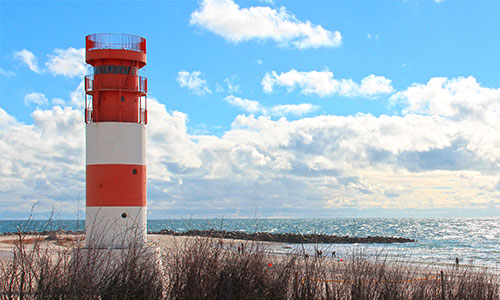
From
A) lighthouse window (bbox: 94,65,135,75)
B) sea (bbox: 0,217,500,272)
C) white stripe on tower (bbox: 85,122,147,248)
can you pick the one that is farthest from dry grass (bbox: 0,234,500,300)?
lighthouse window (bbox: 94,65,135,75)

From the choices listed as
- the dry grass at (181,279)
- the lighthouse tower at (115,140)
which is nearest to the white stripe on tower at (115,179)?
the lighthouse tower at (115,140)

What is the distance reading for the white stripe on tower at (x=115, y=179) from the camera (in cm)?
1412

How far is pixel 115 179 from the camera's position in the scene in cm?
1420

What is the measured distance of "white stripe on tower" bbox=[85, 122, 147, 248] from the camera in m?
14.1

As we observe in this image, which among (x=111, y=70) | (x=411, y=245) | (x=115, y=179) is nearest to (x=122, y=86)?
(x=111, y=70)

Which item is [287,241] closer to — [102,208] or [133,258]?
[102,208]

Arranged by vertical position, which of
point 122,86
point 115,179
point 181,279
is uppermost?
point 122,86

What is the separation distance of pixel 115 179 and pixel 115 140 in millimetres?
1062

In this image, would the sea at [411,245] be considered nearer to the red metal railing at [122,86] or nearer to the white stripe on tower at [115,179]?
the white stripe on tower at [115,179]

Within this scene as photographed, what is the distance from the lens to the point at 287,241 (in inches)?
2248

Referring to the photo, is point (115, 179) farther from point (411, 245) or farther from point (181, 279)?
point (411, 245)

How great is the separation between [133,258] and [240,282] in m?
1.75

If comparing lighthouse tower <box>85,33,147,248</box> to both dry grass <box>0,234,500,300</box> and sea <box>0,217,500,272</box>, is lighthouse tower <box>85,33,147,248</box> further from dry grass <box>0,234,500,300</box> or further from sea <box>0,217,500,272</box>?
dry grass <box>0,234,500,300</box>

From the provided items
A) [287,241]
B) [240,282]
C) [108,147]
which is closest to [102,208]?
[108,147]
